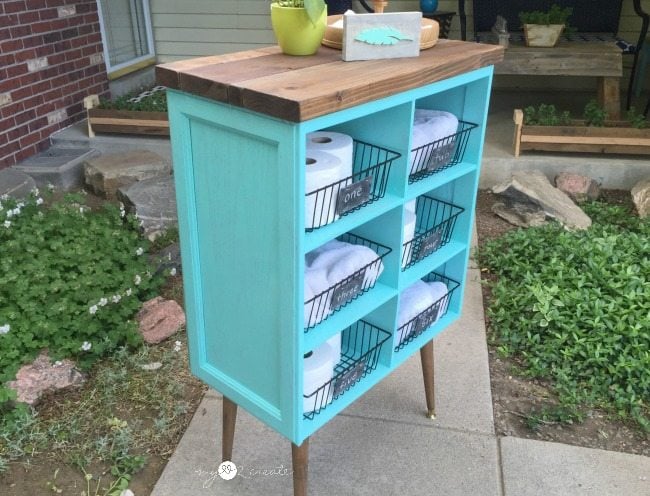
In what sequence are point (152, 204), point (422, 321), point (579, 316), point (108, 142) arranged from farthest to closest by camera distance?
point (108, 142) → point (152, 204) → point (579, 316) → point (422, 321)

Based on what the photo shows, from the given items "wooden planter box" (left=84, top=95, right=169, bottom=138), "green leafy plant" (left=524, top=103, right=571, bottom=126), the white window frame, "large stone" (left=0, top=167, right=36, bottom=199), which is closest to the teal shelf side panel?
"large stone" (left=0, top=167, right=36, bottom=199)

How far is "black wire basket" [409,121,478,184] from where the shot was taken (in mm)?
1705

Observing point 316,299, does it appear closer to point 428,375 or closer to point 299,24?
point 299,24

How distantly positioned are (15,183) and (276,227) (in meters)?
3.00

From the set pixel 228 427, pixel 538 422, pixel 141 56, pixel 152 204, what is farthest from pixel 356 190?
pixel 141 56

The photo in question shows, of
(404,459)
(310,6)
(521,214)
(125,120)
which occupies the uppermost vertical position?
(310,6)

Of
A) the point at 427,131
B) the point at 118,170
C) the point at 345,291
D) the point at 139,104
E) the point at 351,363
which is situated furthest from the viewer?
the point at 139,104

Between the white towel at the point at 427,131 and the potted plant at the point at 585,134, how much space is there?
2592mm

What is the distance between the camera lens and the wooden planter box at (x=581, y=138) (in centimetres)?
412

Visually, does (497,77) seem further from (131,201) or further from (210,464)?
(210,464)

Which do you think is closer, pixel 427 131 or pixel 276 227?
pixel 276 227

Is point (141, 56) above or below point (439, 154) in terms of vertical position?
below

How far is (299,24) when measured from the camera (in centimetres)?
155

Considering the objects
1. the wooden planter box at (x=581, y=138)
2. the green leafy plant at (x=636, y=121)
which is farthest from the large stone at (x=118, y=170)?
the green leafy plant at (x=636, y=121)
